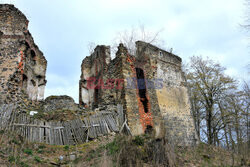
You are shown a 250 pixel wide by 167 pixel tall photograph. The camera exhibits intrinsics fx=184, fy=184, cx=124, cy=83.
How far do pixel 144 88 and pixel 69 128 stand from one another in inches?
197

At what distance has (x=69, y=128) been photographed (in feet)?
25.6

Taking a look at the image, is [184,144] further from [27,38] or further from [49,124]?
[27,38]

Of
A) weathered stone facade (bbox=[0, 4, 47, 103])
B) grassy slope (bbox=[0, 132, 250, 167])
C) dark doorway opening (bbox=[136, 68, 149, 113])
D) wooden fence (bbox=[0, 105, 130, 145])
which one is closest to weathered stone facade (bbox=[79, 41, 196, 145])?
dark doorway opening (bbox=[136, 68, 149, 113])

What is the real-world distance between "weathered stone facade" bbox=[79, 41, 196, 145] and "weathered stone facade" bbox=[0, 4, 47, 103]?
3.48m

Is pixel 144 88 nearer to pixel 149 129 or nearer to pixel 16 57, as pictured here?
pixel 149 129

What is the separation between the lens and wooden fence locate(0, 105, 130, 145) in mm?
7078

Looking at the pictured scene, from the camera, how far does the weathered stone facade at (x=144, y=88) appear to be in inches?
370

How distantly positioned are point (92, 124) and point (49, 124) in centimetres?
178

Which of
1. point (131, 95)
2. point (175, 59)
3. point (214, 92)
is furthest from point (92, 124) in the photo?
point (214, 92)

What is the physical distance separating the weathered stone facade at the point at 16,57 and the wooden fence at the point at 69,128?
2836 mm

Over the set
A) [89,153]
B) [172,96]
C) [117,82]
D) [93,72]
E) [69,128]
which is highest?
[93,72]

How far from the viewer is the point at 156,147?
599 centimetres

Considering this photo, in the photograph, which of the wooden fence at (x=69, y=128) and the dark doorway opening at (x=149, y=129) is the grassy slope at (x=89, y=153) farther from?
the dark doorway opening at (x=149, y=129)

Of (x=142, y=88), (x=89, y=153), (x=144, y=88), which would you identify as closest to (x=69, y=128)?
(x=89, y=153)
